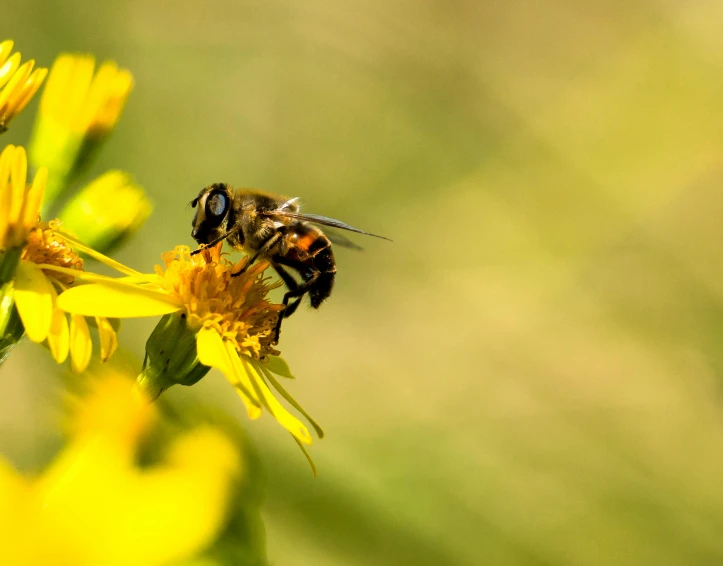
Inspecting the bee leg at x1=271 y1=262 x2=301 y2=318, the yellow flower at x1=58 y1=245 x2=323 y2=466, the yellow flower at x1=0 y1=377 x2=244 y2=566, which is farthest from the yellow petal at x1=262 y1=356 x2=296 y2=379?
the yellow flower at x1=0 y1=377 x2=244 y2=566

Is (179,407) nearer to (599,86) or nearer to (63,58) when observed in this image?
(63,58)

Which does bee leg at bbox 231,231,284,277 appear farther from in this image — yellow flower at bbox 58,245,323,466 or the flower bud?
the flower bud

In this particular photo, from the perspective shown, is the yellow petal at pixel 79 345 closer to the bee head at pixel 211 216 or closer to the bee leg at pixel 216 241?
the bee leg at pixel 216 241

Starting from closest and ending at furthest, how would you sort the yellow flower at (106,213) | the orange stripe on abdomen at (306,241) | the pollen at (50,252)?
1. the pollen at (50,252)
2. the yellow flower at (106,213)
3. the orange stripe on abdomen at (306,241)

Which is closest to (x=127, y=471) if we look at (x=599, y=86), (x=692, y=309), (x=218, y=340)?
(x=218, y=340)

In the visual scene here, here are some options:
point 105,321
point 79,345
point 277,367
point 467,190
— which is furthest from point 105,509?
point 467,190

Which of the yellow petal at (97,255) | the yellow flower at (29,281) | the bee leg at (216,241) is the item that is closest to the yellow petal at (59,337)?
the yellow flower at (29,281)
